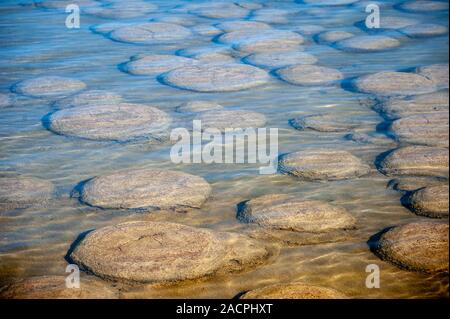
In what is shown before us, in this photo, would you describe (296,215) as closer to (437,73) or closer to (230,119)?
(230,119)

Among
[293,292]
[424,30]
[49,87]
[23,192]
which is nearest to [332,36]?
[424,30]

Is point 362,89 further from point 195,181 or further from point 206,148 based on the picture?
point 195,181

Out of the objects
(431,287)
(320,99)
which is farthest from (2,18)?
(431,287)

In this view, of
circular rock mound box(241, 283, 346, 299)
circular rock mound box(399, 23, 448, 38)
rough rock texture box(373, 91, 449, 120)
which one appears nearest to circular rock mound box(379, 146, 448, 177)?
rough rock texture box(373, 91, 449, 120)

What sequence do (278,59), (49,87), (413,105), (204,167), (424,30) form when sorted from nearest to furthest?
(204,167), (413,105), (49,87), (278,59), (424,30)

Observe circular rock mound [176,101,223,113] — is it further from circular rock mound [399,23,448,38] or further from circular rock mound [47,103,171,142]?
circular rock mound [399,23,448,38]
